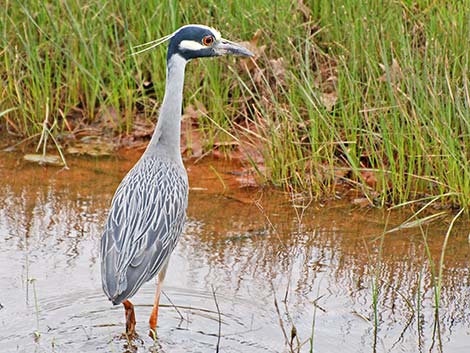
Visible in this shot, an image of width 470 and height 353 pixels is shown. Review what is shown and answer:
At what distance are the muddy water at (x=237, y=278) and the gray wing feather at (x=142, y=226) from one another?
0.34m

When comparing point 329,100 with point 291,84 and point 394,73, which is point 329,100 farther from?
point 394,73

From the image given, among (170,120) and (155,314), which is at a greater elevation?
(170,120)

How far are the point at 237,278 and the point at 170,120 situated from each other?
1.04 metres

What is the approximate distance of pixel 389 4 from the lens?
8.00 meters

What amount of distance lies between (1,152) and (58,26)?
1.15 meters

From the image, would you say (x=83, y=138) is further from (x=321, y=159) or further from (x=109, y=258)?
(x=109, y=258)

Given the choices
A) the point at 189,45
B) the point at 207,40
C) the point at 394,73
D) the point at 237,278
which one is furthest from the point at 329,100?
the point at 237,278

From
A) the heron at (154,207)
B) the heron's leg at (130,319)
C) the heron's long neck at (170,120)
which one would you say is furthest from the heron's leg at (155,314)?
the heron's long neck at (170,120)

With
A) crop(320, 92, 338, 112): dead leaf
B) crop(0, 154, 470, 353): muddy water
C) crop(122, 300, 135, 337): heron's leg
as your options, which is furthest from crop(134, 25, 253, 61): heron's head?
crop(122, 300, 135, 337): heron's leg

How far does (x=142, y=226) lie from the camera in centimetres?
588

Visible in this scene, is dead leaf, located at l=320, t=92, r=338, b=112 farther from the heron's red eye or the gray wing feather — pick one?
the gray wing feather

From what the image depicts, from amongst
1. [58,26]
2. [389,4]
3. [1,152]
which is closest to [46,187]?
[1,152]

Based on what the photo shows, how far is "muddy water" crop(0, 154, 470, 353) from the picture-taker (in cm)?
566

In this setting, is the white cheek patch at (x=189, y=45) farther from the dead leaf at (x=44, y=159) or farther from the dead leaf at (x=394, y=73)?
the dead leaf at (x=44, y=159)
